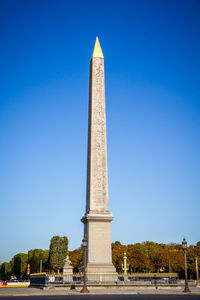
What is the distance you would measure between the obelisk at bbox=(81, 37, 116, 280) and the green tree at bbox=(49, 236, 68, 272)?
140 ft

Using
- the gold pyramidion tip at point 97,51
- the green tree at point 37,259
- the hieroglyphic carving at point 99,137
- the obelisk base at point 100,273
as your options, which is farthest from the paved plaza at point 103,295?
the green tree at point 37,259

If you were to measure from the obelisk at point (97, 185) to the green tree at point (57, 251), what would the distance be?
4278 centimetres

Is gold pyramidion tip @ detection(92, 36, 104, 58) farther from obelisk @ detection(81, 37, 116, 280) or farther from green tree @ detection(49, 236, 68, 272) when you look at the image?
green tree @ detection(49, 236, 68, 272)

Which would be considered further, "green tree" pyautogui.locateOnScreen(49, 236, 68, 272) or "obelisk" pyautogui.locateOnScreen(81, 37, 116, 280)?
"green tree" pyautogui.locateOnScreen(49, 236, 68, 272)

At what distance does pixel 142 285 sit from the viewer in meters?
27.6

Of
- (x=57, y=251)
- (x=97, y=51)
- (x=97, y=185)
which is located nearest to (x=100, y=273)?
(x=97, y=185)

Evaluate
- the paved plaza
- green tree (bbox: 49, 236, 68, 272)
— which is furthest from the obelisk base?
green tree (bbox: 49, 236, 68, 272)

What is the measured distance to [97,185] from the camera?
3131 centimetres

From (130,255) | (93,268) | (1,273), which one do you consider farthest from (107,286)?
(1,273)

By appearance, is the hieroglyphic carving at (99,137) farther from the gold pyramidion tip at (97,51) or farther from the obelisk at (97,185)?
the gold pyramidion tip at (97,51)

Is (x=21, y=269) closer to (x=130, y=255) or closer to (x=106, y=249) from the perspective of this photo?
(x=130, y=255)

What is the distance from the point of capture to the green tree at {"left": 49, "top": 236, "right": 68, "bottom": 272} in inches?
2803

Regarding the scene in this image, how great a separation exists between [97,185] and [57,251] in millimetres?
44931

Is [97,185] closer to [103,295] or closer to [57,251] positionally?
[103,295]
